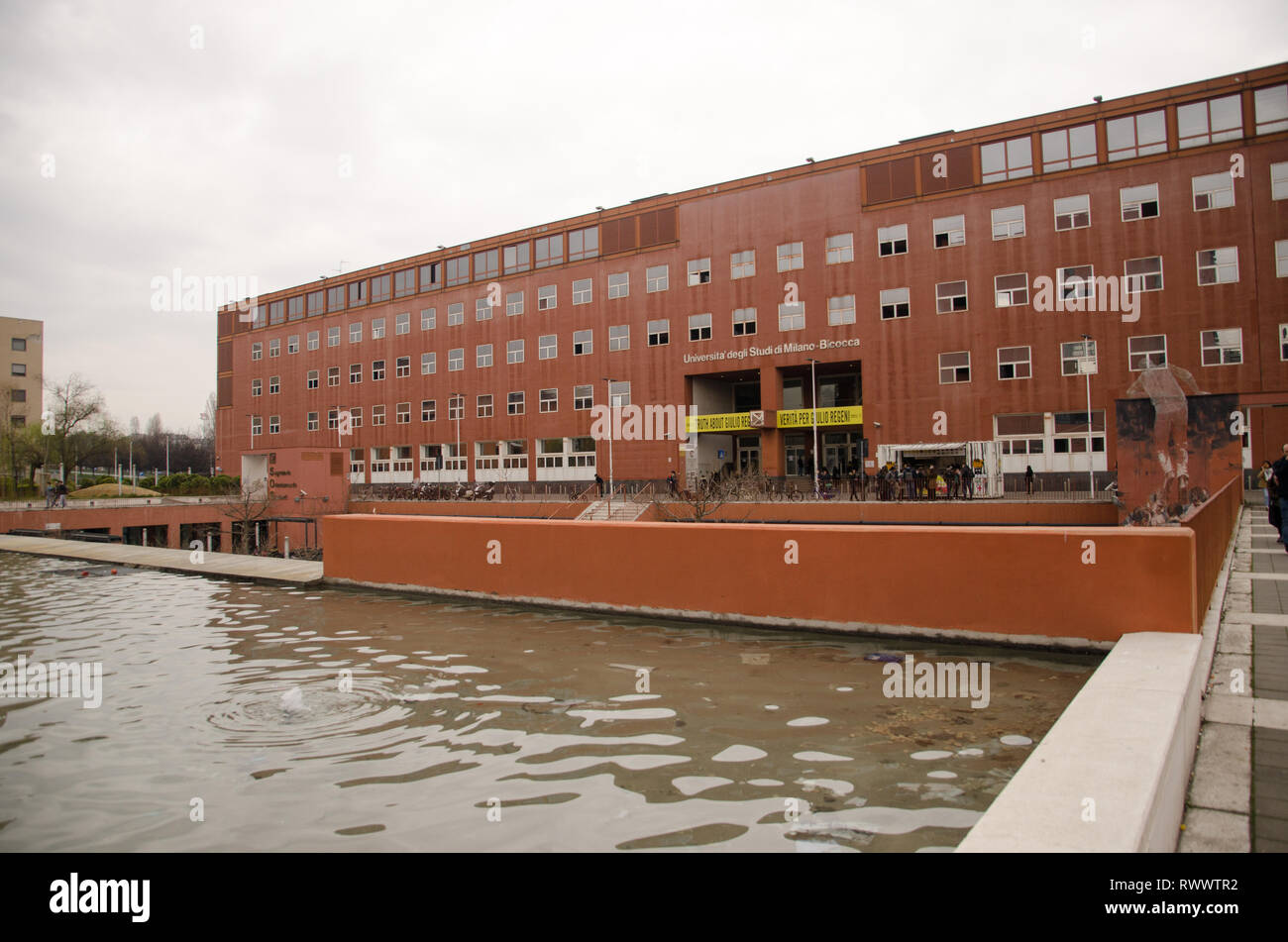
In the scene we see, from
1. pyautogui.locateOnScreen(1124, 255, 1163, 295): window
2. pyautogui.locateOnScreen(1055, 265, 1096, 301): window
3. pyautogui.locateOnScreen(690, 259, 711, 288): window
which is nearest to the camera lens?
pyautogui.locateOnScreen(1124, 255, 1163, 295): window

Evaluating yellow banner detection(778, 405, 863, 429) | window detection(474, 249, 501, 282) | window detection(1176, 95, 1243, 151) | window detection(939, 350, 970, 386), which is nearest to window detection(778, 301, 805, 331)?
yellow banner detection(778, 405, 863, 429)

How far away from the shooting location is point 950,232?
3928 centimetres

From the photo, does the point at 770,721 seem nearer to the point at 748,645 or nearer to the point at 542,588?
the point at 748,645

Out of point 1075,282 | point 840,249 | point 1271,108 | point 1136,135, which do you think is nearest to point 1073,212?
point 1075,282

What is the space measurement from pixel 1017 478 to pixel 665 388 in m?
19.8

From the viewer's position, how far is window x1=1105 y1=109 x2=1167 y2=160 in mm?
35438

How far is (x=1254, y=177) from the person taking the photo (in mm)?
33531

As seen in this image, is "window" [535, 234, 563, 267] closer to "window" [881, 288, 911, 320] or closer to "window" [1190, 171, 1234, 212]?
"window" [881, 288, 911, 320]

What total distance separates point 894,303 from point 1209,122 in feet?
48.8

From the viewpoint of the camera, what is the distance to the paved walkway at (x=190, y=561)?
16703 mm

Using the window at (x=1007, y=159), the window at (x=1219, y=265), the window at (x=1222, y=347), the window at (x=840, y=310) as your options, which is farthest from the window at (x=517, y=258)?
the window at (x=1222, y=347)

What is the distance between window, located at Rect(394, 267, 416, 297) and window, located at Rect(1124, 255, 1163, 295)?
152 feet

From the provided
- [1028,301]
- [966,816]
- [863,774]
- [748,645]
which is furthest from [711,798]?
[1028,301]

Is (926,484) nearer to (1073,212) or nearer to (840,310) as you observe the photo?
(840,310)
